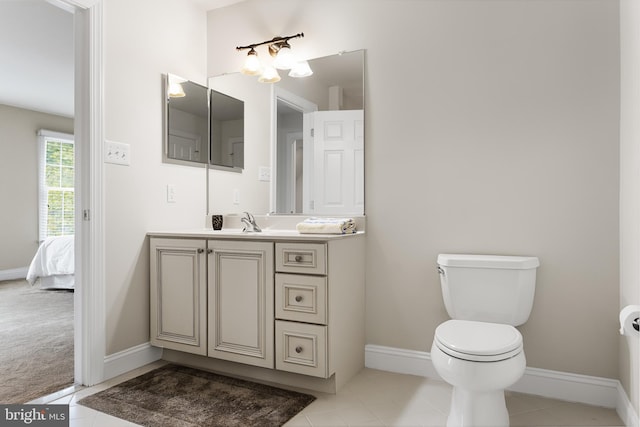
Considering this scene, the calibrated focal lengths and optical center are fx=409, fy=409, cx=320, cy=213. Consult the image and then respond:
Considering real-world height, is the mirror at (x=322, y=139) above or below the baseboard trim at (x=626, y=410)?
above

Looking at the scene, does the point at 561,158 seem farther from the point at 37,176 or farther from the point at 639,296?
the point at 37,176

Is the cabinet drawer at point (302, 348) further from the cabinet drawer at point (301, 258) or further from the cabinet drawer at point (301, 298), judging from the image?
the cabinet drawer at point (301, 258)

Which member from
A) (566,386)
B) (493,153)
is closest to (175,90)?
(493,153)

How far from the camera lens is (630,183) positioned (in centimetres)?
171

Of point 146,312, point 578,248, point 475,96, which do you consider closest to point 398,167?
point 475,96

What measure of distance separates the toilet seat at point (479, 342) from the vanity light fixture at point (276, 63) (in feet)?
5.75

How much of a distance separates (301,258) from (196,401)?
0.85 m

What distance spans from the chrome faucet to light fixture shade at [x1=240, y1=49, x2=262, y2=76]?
93cm

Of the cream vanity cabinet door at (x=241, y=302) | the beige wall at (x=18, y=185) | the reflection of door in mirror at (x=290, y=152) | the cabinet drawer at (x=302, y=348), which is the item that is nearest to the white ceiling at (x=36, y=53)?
the beige wall at (x=18, y=185)

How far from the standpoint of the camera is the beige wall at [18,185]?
5543 mm

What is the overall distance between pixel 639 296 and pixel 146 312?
247cm

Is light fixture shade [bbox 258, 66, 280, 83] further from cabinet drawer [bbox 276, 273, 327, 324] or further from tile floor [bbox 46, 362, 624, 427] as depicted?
tile floor [bbox 46, 362, 624, 427]

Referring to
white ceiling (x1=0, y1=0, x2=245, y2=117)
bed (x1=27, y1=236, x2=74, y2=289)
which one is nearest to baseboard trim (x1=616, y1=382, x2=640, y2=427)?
white ceiling (x1=0, y1=0, x2=245, y2=117)

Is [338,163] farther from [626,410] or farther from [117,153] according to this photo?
[626,410]
